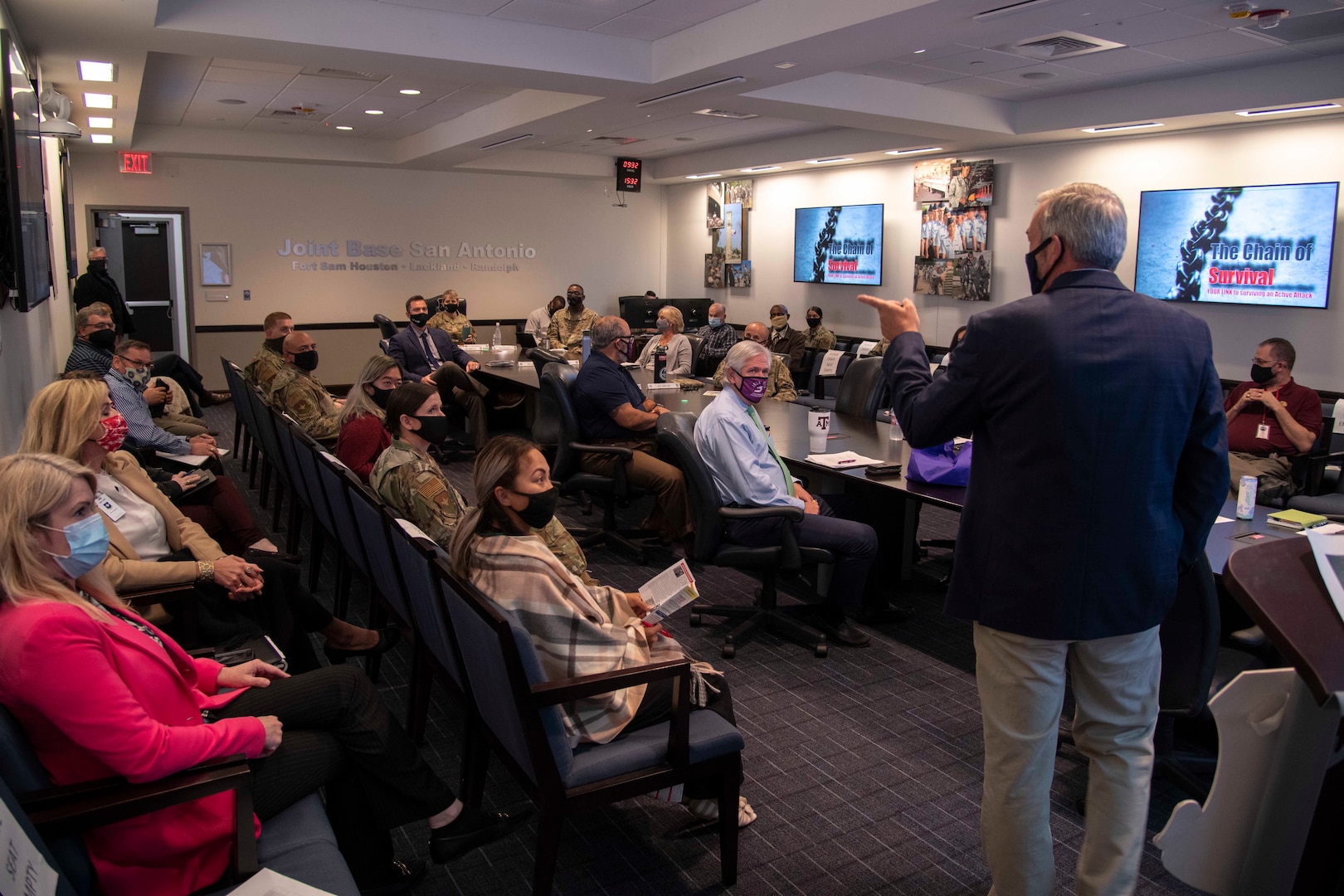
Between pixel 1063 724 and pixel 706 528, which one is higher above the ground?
pixel 706 528

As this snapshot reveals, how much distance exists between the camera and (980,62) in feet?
22.7

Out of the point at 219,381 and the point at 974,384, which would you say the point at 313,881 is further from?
the point at 219,381

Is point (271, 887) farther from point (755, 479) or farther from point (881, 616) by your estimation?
point (881, 616)

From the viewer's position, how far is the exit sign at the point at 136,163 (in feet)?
36.6

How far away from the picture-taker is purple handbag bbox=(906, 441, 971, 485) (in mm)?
3984

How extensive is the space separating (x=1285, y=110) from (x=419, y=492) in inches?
275

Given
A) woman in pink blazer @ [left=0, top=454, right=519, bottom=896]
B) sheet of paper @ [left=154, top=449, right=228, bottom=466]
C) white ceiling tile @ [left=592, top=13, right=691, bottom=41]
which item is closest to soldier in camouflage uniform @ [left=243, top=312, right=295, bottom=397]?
sheet of paper @ [left=154, top=449, right=228, bottom=466]

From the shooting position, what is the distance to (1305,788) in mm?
1432

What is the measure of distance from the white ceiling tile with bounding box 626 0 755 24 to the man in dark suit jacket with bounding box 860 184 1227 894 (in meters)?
4.27

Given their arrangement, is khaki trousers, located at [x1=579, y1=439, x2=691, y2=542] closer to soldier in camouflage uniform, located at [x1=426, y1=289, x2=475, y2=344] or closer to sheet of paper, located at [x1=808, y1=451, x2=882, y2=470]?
sheet of paper, located at [x1=808, y1=451, x2=882, y2=470]

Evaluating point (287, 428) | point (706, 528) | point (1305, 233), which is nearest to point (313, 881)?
point (706, 528)

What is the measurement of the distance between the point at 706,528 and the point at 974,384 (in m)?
1.99

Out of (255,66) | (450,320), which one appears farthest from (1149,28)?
(450,320)

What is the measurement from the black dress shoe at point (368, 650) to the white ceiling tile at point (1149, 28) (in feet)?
17.8
